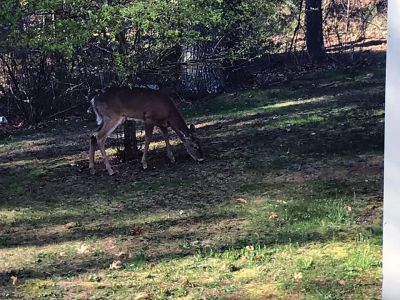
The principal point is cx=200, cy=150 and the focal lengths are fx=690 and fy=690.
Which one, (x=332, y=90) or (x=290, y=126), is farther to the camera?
(x=332, y=90)

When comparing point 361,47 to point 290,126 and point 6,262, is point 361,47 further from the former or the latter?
point 6,262

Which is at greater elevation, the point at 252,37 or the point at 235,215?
the point at 252,37

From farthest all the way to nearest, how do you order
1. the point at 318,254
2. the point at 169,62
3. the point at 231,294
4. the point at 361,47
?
the point at 361,47
the point at 169,62
the point at 318,254
the point at 231,294

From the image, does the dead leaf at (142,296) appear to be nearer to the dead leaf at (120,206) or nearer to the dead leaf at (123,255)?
the dead leaf at (123,255)

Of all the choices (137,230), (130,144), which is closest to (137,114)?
(130,144)

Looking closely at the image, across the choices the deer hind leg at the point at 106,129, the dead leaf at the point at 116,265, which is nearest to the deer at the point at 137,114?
the deer hind leg at the point at 106,129

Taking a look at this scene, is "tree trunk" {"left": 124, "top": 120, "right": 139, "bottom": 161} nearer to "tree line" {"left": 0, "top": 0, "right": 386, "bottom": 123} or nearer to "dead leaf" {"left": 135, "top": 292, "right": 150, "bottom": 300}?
"tree line" {"left": 0, "top": 0, "right": 386, "bottom": 123}

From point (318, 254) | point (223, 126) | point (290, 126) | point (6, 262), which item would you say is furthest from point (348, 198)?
point (223, 126)

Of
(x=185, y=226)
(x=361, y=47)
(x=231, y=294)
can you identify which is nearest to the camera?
(x=231, y=294)

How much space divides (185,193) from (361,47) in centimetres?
1301

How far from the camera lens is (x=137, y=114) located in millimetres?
9367

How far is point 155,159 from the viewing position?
391 inches

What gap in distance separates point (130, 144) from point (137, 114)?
70cm

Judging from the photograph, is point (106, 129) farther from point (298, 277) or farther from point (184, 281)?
point (298, 277)
